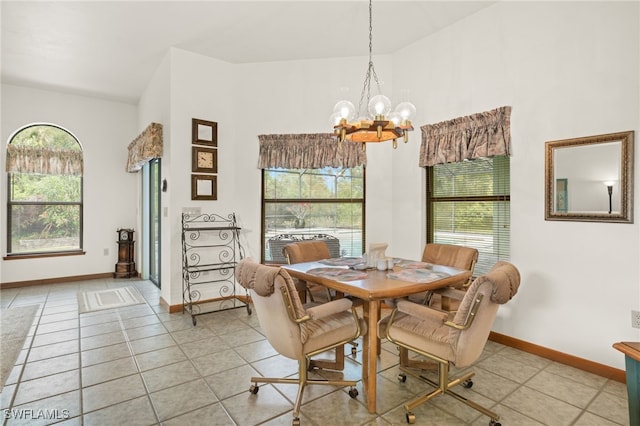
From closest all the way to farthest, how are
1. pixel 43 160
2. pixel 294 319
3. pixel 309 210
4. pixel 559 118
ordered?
1. pixel 294 319
2. pixel 559 118
3. pixel 309 210
4. pixel 43 160

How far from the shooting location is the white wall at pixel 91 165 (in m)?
5.39

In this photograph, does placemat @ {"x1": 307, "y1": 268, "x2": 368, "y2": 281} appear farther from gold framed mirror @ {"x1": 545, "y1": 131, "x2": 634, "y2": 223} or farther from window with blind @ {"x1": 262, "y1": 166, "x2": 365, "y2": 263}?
window with blind @ {"x1": 262, "y1": 166, "x2": 365, "y2": 263}

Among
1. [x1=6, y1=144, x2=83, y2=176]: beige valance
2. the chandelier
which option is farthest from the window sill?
the chandelier

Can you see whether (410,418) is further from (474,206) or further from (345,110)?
(474,206)

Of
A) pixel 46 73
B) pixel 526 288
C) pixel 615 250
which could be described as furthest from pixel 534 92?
pixel 46 73

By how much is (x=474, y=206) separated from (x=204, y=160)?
10.8 ft

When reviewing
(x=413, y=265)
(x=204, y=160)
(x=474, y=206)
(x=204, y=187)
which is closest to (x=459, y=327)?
(x=413, y=265)

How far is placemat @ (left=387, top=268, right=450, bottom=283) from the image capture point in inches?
92.0

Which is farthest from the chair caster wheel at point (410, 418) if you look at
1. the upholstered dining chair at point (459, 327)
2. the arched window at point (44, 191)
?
the arched window at point (44, 191)

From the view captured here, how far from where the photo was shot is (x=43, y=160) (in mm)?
5531

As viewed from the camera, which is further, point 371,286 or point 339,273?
point 339,273

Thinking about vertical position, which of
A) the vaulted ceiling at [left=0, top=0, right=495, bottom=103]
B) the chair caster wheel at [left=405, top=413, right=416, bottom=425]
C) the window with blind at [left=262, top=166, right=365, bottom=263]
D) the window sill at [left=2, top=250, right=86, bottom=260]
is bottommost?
the chair caster wheel at [left=405, top=413, right=416, bottom=425]

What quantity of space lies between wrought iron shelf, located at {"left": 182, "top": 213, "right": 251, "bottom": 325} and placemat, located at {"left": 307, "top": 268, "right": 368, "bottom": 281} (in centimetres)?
178

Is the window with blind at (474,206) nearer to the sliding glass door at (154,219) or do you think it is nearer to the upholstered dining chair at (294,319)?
the upholstered dining chair at (294,319)
